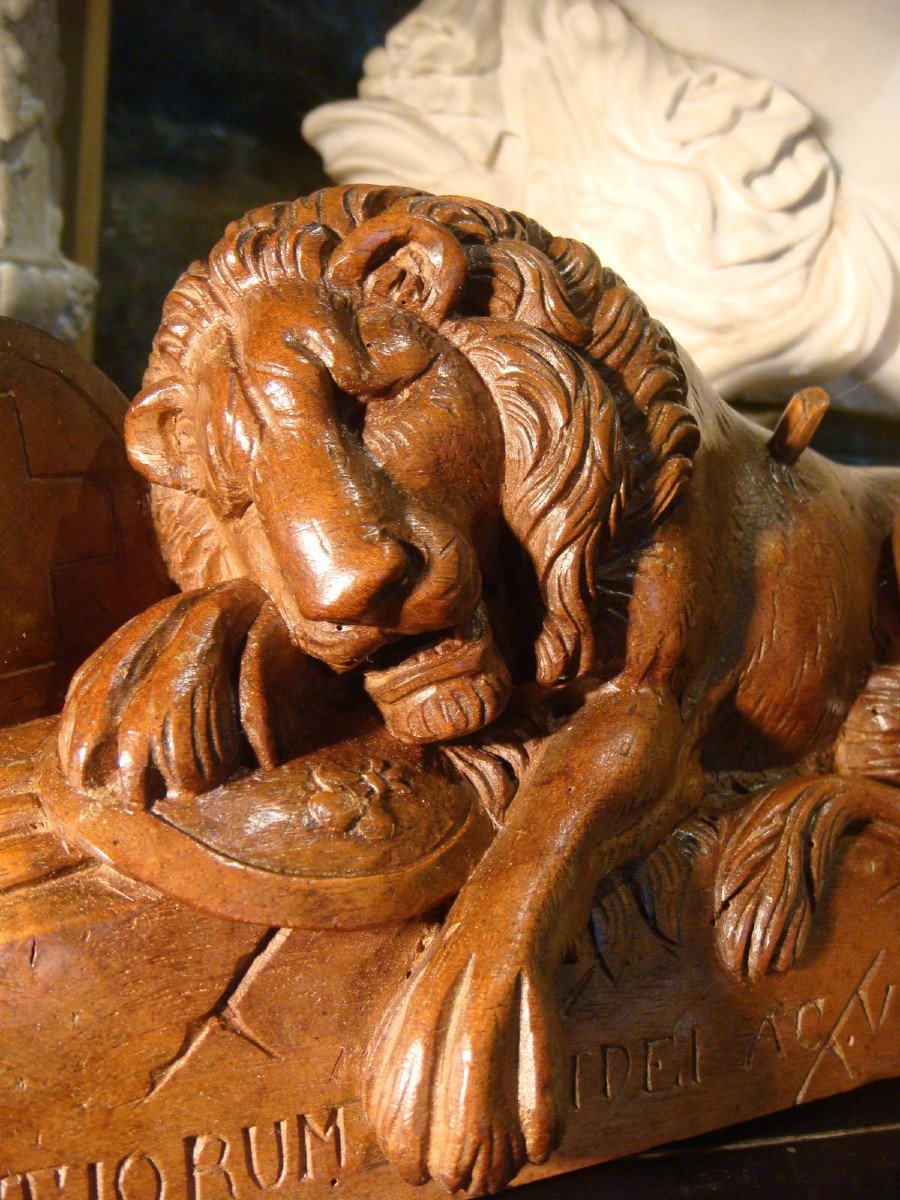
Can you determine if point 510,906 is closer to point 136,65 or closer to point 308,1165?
point 308,1165

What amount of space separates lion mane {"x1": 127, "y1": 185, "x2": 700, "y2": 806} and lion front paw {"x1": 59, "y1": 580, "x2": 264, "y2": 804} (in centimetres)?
13

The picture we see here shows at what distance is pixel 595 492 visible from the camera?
875 millimetres

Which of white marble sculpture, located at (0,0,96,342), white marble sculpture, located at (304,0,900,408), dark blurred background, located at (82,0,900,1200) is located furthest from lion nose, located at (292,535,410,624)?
dark blurred background, located at (82,0,900,1200)

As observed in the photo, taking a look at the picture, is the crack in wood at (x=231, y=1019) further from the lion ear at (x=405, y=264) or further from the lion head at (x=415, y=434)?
the lion ear at (x=405, y=264)

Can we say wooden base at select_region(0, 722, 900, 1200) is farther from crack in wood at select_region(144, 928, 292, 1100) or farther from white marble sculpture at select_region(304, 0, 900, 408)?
white marble sculpture at select_region(304, 0, 900, 408)

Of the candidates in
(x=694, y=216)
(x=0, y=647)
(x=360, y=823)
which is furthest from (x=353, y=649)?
(x=694, y=216)

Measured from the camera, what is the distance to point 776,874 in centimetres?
Answer: 103

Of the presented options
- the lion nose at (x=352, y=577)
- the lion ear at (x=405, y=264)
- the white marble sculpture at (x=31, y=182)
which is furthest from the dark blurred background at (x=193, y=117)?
the lion nose at (x=352, y=577)

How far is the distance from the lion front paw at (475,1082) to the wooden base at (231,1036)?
0.09 meters

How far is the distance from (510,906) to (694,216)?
1212 millimetres

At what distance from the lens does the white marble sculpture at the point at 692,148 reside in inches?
66.3

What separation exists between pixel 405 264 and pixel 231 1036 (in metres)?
0.62

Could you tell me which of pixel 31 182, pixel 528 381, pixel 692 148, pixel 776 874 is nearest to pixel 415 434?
pixel 528 381

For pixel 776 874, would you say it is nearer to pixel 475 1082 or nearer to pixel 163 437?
pixel 475 1082
